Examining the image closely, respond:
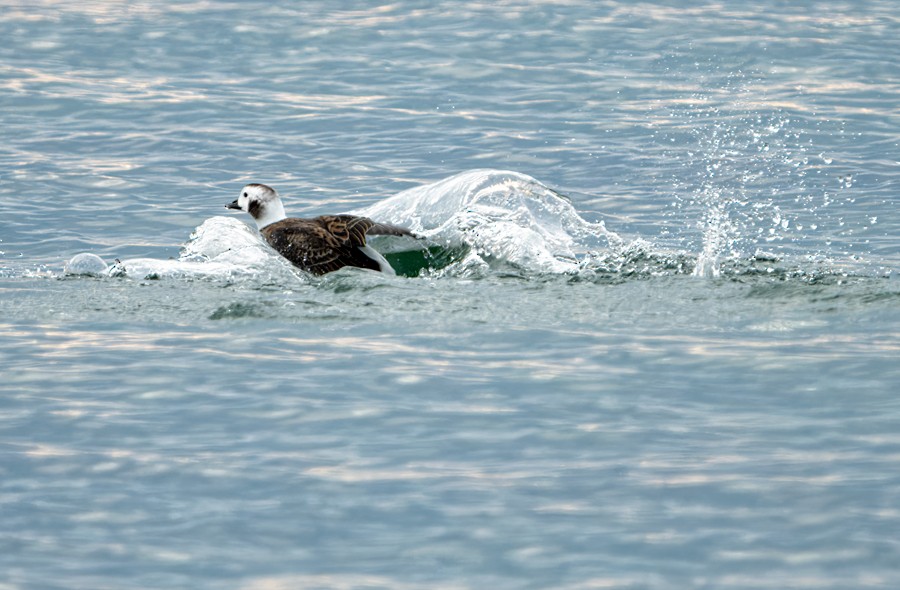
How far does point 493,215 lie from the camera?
1175 cm

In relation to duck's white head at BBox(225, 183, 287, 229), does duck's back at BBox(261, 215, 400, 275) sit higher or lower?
lower

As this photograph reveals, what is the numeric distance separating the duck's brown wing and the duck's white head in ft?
3.84

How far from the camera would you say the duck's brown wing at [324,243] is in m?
10.2

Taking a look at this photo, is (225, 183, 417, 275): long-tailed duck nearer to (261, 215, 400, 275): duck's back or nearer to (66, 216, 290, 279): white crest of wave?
(261, 215, 400, 275): duck's back

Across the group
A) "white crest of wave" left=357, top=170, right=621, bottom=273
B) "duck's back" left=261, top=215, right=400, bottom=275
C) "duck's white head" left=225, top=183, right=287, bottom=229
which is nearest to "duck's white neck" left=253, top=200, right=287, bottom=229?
"duck's white head" left=225, top=183, right=287, bottom=229

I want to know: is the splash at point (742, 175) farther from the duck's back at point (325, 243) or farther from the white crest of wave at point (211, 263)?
the white crest of wave at point (211, 263)

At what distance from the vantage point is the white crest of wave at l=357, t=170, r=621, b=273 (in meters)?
11.2

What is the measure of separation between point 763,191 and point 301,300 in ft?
19.3

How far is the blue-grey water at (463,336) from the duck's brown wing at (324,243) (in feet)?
0.50

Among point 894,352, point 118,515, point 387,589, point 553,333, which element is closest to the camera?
point 387,589

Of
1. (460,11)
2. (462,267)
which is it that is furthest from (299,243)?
(460,11)

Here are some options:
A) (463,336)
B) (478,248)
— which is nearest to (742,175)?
(478,248)

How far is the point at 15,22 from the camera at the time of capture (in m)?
21.9

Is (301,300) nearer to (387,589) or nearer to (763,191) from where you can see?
(387,589)
